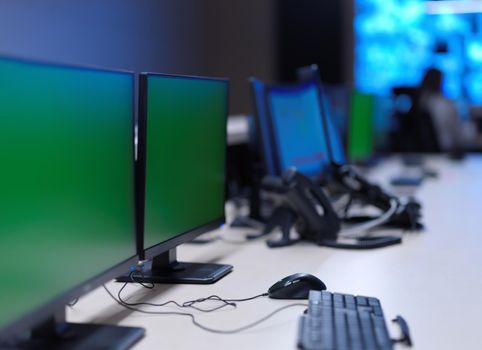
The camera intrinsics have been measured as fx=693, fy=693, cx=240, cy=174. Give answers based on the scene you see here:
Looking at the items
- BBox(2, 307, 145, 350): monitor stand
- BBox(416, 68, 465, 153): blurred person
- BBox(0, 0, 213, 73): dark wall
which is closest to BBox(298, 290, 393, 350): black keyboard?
BBox(2, 307, 145, 350): monitor stand

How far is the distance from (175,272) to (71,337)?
47 cm

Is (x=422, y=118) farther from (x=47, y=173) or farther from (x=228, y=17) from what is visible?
(x=47, y=173)

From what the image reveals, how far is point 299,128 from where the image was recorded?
7.30 feet

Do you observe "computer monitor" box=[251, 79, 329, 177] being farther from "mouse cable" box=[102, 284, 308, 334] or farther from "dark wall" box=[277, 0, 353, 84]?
"dark wall" box=[277, 0, 353, 84]

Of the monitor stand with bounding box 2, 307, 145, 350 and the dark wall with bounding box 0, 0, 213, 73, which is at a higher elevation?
the dark wall with bounding box 0, 0, 213, 73

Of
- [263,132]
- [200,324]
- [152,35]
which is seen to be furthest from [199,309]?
[152,35]

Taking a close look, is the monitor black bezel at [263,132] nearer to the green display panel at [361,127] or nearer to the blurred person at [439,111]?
the green display panel at [361,127]

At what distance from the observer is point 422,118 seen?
519 cm

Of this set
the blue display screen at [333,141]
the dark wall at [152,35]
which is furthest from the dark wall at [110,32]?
the blue display screen at [333,141]

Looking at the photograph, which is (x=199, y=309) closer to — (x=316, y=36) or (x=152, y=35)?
(x=152, y=35)

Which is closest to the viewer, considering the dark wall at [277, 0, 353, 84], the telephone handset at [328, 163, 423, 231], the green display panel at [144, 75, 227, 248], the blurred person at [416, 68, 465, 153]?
the green display panel at [144, 75, 227, 248]

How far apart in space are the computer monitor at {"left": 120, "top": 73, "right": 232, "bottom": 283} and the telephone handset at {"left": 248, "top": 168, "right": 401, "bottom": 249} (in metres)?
0.28

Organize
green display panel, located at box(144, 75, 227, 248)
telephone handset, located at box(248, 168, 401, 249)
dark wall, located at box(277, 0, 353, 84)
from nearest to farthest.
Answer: green display panel, located at box(144, 75, 227, 248), telephone handset, located at box(248, 168, 401, 249), dark wall, located at box(277, 0, 353, 84)

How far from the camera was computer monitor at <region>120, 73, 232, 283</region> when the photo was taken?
1318 millimetres
